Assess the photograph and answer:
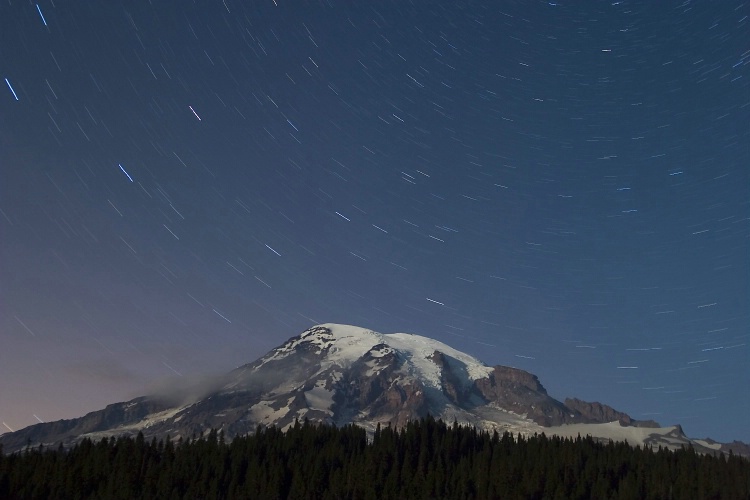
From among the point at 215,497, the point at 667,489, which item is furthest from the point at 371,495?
the point at 667,489

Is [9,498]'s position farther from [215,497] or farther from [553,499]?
[553,499]

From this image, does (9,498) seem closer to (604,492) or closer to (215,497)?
(215,497)

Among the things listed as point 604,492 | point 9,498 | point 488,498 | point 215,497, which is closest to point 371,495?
point 488,498

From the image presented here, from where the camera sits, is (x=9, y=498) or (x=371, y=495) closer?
(x=9, y=498)

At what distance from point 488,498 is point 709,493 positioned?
6447 centimetres

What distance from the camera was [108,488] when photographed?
641 ft

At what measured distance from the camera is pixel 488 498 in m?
199

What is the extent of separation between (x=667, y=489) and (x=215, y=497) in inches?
5505

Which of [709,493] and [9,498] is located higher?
[709,493]

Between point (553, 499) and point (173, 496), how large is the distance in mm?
115097

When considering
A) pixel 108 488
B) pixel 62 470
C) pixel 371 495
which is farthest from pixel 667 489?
pixel 62 470

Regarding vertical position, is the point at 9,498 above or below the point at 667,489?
below

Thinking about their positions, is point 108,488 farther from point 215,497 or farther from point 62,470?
point 215,497

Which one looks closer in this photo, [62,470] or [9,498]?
[9,498]
